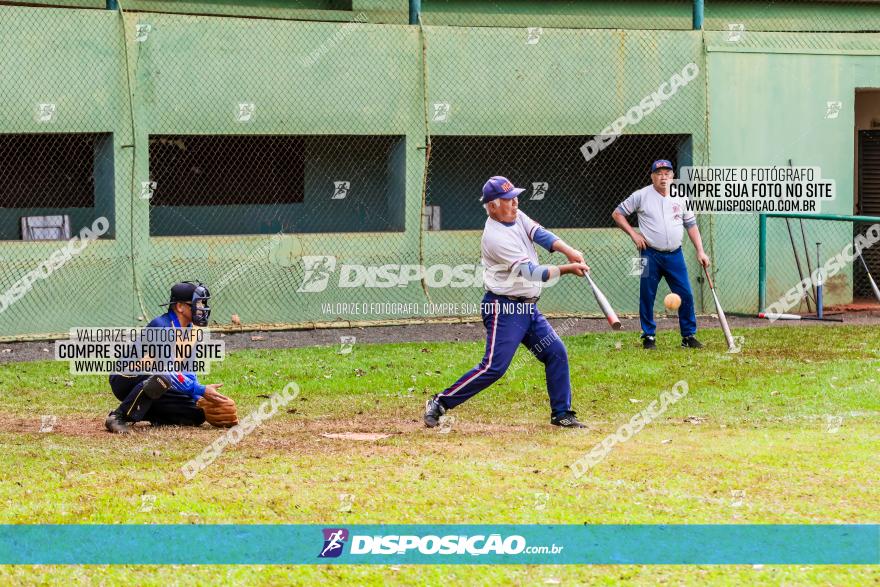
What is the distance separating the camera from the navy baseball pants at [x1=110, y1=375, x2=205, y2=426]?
10.3 meters

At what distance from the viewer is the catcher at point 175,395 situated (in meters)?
10.1

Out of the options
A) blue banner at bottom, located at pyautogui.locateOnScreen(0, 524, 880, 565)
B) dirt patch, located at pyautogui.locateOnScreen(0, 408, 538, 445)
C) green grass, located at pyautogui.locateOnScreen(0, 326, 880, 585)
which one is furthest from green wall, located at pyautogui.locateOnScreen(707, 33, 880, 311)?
blue banner at bottom, located at pyautogui.locateOnScreen(0, 524, 880, 565)

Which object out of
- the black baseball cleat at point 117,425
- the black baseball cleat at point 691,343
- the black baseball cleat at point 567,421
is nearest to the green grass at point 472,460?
the black baseball cleat at point 117,425

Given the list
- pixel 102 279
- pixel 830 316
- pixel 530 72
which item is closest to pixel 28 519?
pixel 102 279

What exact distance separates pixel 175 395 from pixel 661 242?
252 inches

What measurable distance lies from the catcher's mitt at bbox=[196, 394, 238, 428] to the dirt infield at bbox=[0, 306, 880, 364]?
16.1 ft

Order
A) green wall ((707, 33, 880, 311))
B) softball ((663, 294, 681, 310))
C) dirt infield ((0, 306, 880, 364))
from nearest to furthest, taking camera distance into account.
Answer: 1. softball ((663, 294, 681, 310))
2. dirt infield ((0, 306, 880, 364))
3. green wall ((707, 33, 880, 311))

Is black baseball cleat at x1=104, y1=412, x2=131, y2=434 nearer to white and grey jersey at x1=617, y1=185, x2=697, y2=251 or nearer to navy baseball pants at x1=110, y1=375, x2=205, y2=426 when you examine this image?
navy baseball pants at x1=110, y1=375, x2=205, y2=426

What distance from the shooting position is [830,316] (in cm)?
1848

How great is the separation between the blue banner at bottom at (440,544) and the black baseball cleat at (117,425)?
283cm

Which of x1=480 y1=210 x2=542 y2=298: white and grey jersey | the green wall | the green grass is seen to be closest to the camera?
the green grass

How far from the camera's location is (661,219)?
14805 mm

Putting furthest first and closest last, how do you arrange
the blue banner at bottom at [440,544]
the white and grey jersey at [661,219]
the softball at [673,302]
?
the white and grey jersey at [661,219] → the softball at [673,302] → the blue banner at bottom at [440,544]

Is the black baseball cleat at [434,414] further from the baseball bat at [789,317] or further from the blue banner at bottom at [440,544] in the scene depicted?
the baseball bat at [789,317]
